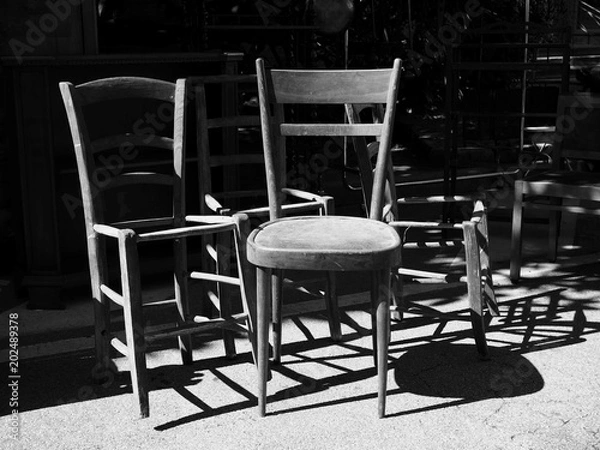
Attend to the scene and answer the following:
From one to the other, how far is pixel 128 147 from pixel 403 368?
216cm

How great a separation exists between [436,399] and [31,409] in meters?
1.58

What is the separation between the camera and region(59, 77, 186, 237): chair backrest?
347 cm

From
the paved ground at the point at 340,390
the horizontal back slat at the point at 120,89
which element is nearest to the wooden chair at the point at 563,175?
the paved ground at the point at 340,390

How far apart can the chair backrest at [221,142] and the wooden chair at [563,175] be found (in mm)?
1485

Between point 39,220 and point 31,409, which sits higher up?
point 39,220

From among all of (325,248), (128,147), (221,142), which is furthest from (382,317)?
(128,147)

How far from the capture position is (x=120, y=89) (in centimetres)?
355

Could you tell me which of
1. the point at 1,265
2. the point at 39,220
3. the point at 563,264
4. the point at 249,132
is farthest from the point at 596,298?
the point at 249,132

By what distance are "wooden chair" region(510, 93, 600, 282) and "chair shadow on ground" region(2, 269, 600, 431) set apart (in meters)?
0.67

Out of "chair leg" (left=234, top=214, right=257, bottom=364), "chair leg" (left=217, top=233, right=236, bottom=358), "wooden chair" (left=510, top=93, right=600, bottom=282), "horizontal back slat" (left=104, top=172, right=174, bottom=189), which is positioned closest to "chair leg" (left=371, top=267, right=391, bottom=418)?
"chair leg" (left=234, top=214, right=257, bottom=364)

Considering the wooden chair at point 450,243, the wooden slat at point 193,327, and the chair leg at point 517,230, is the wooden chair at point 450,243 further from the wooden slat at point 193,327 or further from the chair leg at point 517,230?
the wooden slat at point 193,327

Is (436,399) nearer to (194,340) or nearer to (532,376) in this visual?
(532,376)

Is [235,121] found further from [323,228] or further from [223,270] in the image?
[323,228]

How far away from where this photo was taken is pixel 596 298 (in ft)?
16.2
